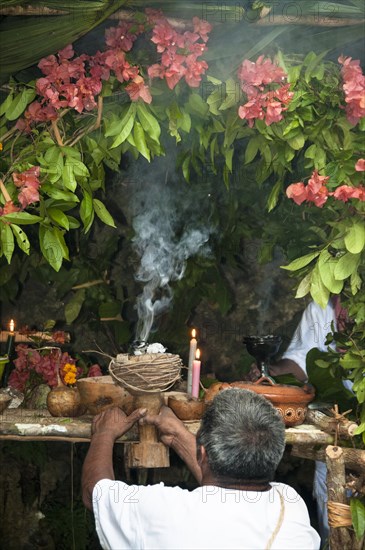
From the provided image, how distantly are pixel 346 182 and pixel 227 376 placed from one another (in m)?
3.44

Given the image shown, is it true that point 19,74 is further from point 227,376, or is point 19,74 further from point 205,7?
point 227,376

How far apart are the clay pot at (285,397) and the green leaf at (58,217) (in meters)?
1.07

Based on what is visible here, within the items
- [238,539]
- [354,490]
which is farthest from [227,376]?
[238,539]

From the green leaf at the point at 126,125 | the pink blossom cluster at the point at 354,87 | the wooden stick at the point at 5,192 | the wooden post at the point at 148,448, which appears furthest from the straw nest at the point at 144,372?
the pink blossom cluster at the point at 354,87

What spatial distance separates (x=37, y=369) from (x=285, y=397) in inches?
59.8

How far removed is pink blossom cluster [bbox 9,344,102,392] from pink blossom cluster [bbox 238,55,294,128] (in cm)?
179

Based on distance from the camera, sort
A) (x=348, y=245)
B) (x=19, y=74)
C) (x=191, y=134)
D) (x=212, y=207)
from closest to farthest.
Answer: (x=348, y=245), (x=19, y=74), (x=191, y=134), (x=212, y=207)

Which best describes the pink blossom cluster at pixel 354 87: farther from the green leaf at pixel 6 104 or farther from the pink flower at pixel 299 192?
the green leaf at pixel 6 104

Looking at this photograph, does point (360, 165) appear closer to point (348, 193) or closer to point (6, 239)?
point (348, 193)

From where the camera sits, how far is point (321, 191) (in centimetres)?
398

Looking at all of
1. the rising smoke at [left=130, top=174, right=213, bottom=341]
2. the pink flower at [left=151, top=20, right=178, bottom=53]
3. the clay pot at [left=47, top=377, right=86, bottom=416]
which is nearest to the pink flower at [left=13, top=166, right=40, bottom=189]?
the pink flower at [left=151, top=20, right=178, bottom=53]

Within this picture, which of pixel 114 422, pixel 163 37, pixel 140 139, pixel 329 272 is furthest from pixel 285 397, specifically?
pixel 163 37

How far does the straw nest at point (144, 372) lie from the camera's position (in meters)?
4.11

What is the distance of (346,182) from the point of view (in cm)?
400
